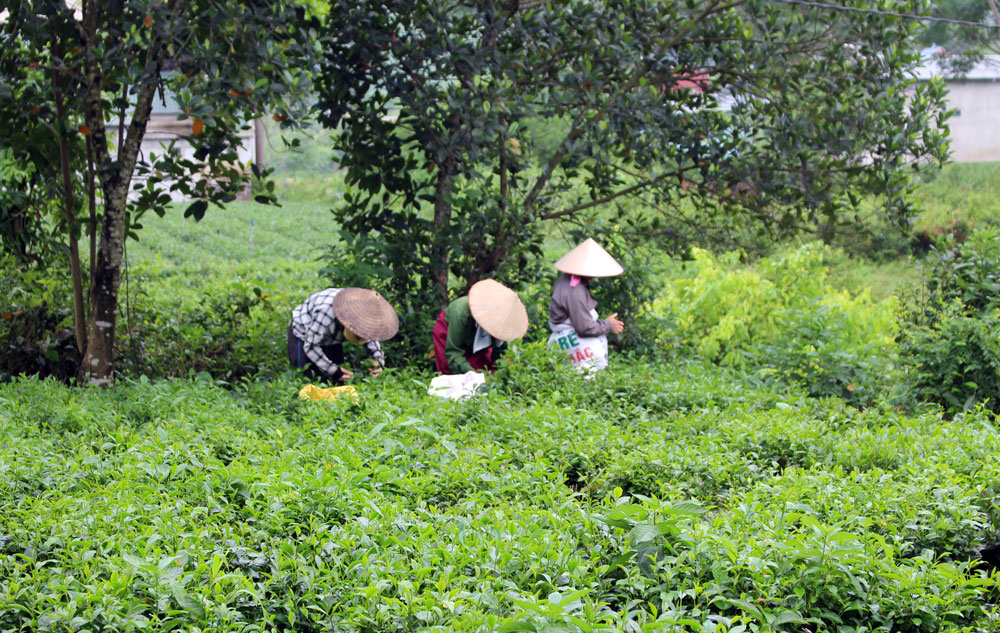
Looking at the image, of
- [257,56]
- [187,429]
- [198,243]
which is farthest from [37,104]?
[198,243]

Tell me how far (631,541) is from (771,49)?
20.0 feet

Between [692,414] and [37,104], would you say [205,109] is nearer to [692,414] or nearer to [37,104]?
[37,104]

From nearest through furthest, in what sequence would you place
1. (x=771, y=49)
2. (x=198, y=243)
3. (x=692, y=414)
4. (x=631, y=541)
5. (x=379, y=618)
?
(x=379, y=618)
(x=631, y=541)
(x=692, y=414)
(x=771, y=49)
(x=198, y=243)

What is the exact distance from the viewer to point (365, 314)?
6.50 meters

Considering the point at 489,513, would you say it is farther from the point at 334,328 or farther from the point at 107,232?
the point at 107,232

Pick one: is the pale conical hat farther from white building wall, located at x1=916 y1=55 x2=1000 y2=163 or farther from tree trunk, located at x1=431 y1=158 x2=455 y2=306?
white building wall, located at x1=916 y1=55 x2=1000 y2=163

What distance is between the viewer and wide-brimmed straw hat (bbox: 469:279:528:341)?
668 cm

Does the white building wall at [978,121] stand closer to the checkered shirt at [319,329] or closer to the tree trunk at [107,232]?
the checkered shirt at [319,329]

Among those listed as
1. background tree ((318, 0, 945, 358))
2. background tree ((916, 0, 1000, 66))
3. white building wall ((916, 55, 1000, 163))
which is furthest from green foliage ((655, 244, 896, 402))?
white building wall ((916, 55, 1000, 163))

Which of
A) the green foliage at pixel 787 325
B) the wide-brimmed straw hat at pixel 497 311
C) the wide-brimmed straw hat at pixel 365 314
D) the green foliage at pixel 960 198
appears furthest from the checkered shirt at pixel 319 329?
the green foliage at pixel 960 198

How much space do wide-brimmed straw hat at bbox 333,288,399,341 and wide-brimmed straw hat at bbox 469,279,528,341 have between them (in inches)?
24.0

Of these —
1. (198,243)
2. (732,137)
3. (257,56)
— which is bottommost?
(198,243)

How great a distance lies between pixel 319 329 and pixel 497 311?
1.28m

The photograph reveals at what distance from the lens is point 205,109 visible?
594cm
